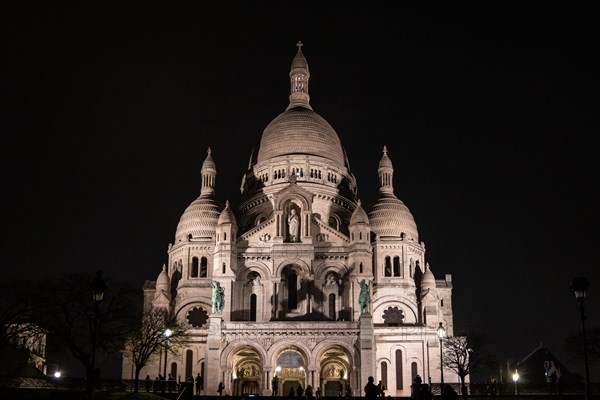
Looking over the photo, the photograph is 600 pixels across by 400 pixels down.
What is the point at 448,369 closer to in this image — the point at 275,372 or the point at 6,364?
the point at 275,372

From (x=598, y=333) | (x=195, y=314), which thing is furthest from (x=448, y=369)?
(x=195, y=314)

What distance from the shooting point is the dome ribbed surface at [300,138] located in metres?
109

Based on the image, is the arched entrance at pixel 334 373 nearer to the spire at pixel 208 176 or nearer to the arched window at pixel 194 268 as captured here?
the arched window at pixel 194 268

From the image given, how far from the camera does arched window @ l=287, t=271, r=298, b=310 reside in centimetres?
8862

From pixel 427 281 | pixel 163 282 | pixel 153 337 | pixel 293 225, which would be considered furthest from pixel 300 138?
pixel 153 337

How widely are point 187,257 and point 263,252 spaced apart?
54.7 ft

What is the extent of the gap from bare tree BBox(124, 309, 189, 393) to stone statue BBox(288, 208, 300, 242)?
1454 cm

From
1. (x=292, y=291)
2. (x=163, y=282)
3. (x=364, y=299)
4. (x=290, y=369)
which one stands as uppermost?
(x=163, y=282)

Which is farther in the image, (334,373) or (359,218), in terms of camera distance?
(359,218)

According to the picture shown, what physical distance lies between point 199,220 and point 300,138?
53.0ft

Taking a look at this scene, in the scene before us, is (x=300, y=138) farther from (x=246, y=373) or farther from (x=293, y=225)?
(x=246, y=373)

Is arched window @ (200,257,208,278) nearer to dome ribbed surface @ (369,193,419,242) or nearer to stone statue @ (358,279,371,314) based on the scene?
dome ribbed surface @ (369,193,419,242)

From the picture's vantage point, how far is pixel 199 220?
10569 cm

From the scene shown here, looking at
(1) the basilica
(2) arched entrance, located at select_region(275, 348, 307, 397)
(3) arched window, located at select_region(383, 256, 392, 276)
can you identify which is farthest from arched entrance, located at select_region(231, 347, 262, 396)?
(3) arched window, located at select_region(383, 256, 392, 276)
